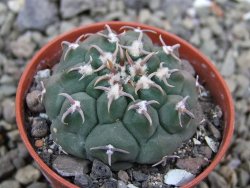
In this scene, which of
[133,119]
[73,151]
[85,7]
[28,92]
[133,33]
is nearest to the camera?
[133,119]

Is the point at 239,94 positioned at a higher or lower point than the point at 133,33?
lower

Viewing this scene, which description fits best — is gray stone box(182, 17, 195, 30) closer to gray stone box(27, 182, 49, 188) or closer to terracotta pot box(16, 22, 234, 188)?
terracotta pot box(16, 22, 234, 188)

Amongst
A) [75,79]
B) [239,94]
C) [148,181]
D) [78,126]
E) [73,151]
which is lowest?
[239,94]

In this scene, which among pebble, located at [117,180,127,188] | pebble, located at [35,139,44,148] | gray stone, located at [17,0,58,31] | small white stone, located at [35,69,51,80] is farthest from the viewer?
gray stone, located at [17,0,58,31]

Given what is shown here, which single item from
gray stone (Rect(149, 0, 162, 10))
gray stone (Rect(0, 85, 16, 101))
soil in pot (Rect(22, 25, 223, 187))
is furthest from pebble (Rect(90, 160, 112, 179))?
gray stone (Rect(149, 0, 162, 10))

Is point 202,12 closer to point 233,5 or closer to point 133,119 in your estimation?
point 233,5

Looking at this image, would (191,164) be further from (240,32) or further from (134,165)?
(240,32)

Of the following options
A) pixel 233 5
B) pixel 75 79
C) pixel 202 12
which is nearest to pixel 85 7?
pixel 202 12
